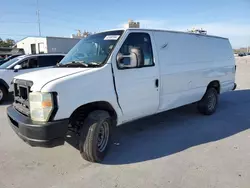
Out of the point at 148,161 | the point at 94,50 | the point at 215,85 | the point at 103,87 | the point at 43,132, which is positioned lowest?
the point at 148,161

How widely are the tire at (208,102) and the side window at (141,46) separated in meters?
2.53

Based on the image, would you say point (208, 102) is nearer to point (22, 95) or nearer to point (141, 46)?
point (141, 46)

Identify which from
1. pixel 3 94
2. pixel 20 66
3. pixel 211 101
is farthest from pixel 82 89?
pixel 3 94

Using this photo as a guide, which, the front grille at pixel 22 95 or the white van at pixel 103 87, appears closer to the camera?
the white van at pixel 103 87

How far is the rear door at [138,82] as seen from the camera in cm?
397

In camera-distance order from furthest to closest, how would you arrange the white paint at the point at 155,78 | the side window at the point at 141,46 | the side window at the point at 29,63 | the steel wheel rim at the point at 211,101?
the side window at the point at 29,63, the steel wheel rim at the point at 211,101, the side window at the point at 141,46, the white paint at the point at 155,78

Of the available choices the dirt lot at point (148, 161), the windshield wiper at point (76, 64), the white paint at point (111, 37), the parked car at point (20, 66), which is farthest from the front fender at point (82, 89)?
the parked car at point (20, 66)

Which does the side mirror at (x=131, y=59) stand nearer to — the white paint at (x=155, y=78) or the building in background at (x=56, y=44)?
the white paint at (x=155, y=78)

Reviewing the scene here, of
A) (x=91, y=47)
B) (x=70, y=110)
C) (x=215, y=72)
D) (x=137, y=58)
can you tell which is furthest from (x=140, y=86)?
(x=215, y=72)

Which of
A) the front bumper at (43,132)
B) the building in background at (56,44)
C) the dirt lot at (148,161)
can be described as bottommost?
the dirt lot at (148,161)

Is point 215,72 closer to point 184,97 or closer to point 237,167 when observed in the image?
point 184,97

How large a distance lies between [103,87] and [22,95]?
1.36 meters

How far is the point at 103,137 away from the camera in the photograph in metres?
3.97

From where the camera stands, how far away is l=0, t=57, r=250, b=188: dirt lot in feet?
10.6
